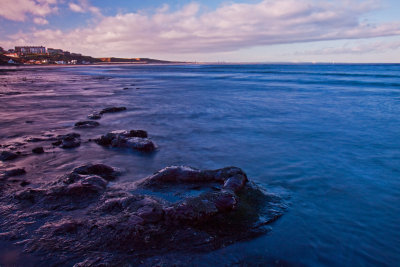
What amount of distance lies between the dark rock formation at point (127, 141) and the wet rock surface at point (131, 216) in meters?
2.15

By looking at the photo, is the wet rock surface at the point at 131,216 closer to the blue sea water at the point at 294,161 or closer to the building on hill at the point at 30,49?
the blue sea water at the point at 294,161

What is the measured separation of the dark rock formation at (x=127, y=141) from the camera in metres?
7.53

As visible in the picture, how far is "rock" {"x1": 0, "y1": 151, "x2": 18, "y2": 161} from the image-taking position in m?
6.62

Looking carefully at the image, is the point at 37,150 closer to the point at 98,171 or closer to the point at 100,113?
the point at 98,171

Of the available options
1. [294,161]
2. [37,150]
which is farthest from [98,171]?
[294,161]

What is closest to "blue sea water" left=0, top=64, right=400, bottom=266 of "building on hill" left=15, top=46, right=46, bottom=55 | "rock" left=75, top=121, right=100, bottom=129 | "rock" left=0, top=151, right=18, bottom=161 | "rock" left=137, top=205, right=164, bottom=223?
"rock" left=75, top=121, right=100, bottom=129

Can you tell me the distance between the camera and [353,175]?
19.4 feet

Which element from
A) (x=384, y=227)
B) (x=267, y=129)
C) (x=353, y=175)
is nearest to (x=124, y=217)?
(x=384, y=227)

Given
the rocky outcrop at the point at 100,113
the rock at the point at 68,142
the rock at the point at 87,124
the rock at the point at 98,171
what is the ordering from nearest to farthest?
the rock at the point at 98,171 < the rock at the point at 68,142 < the rock at the point at 87,124 < the rocky outcrop at the point at 100,113

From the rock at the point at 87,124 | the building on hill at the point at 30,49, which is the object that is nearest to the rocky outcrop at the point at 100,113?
the rock at the point at 87,124

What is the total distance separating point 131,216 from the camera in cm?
398

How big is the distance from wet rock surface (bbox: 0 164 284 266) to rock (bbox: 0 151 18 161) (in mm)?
1982

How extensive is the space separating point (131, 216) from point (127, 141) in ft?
13.5

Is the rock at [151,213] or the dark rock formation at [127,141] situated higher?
the dark rock formation at [127,141]
